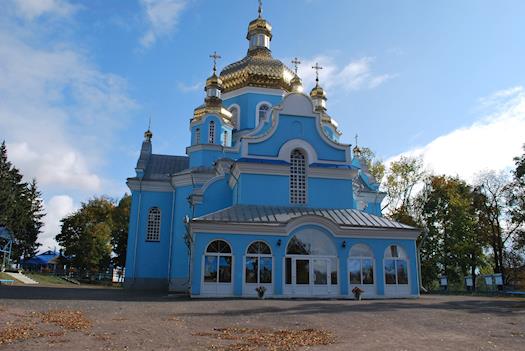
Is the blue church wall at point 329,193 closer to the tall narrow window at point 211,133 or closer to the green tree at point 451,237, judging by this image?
the tall narrow window at point 211,133

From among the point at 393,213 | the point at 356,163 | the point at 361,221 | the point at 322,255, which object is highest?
the point at 356,163

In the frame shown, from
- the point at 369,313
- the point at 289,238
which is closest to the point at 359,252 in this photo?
the point at 289,238

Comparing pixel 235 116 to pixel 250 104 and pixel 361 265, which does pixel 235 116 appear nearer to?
pixel 250 104

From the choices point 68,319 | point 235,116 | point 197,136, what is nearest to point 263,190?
point 197,136

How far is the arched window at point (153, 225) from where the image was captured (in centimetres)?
2897

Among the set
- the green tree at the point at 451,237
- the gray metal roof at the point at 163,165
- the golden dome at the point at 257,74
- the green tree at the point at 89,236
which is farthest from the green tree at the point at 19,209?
the green tree at the point at 451,237

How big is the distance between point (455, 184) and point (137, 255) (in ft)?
85.3

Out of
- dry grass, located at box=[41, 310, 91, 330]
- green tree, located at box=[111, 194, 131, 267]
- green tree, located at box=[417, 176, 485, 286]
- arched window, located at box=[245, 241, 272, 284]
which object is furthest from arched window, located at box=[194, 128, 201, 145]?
green tree, located at box=[111, 194, 131, 267]

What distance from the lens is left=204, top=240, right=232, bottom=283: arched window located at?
61.6ft

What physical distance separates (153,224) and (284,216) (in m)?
12.1

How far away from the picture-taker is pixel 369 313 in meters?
13.0

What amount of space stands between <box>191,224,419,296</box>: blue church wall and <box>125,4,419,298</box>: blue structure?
0.14 ft

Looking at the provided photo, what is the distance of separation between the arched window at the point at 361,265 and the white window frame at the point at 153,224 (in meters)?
13.7

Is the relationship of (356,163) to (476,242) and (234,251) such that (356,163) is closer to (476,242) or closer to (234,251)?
(476,242)
